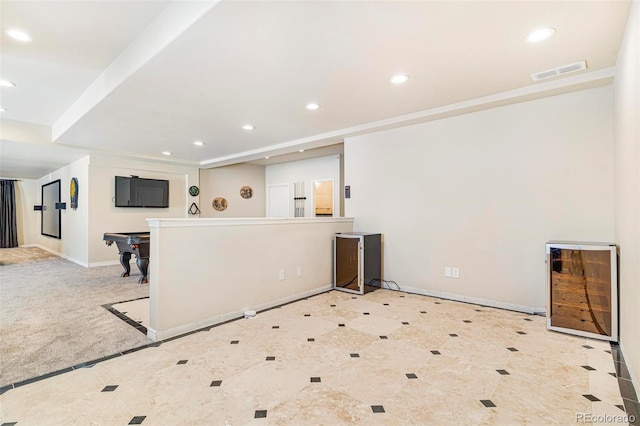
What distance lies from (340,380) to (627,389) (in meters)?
1.92

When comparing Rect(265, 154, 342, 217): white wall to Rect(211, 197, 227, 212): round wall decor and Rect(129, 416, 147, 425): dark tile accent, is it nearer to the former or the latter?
Rect(211, 197, 227, 212): round wall decor

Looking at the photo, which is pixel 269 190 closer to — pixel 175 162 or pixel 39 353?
pixel 175 162

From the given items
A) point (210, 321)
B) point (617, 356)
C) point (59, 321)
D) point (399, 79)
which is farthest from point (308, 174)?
point (617, 356)

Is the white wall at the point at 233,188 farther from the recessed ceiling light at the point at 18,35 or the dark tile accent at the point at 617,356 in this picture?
the dark tile accent at the point at 617,356

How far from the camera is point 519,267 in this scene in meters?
3.67

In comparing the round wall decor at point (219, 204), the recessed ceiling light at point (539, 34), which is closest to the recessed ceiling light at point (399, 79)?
the recessed ceiling light at point (539, 34)

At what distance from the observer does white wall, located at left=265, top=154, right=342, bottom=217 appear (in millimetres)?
7851

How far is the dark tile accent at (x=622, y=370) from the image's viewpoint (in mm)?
2213

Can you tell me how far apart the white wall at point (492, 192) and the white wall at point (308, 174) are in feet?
8.93

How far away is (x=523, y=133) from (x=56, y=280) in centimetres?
770

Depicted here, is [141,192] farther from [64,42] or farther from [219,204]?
[64,42]

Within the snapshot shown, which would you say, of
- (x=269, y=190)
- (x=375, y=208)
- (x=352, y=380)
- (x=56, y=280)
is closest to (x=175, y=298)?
(x=352, y=380)

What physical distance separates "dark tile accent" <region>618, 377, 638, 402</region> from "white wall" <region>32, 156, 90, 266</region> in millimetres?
8623

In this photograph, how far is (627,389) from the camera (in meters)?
2.06
